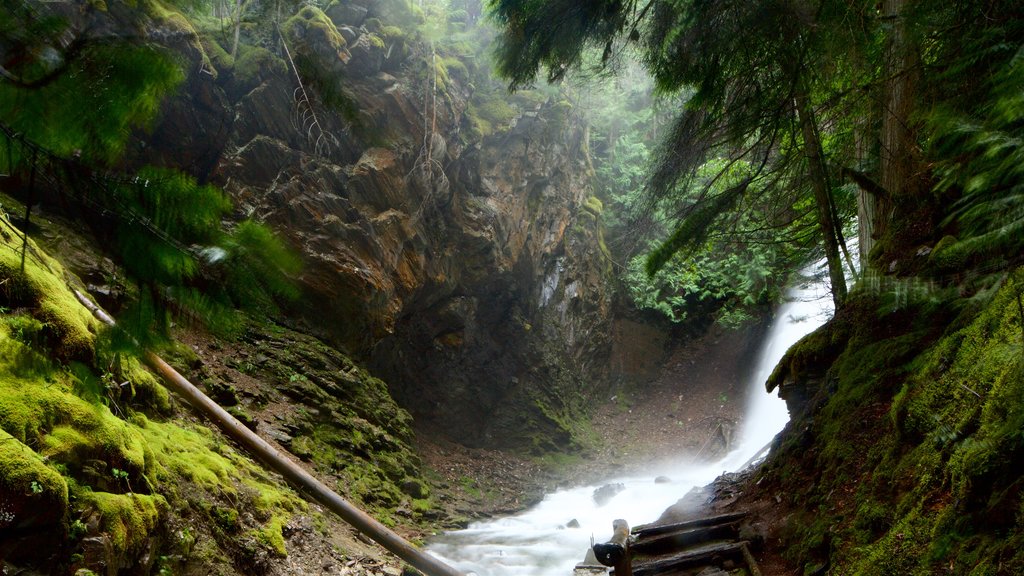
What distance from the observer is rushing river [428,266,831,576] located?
24.8 feet

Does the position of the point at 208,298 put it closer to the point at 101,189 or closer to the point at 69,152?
the point at 101,189

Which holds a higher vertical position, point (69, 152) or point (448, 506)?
point (448, 506)

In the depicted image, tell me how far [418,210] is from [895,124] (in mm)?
8707

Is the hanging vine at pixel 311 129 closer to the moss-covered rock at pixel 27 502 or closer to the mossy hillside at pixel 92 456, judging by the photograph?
the mossy hillside at pixel 92 456

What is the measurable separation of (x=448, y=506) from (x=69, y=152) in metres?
9.11

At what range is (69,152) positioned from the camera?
1482 mm

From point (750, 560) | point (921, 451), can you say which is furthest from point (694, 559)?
point (921, 451)

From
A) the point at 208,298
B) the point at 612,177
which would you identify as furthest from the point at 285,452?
the point at 612,177

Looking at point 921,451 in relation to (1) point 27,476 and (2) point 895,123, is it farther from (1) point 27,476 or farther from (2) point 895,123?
(1) point 27,476

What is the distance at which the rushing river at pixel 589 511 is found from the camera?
7555mm

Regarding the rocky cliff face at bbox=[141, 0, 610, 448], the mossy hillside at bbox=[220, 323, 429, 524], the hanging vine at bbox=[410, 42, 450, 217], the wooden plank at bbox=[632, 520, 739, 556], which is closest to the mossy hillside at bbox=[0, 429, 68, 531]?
the rocky cliff face at bbox=[141, 0, 610, 448]

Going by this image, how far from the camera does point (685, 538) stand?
5387 millimetres

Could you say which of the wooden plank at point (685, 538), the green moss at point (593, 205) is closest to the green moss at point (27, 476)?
the wooden plank at point (685, 538)

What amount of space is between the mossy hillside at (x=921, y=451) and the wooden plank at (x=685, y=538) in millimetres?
715
